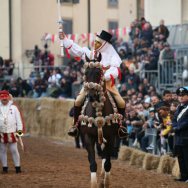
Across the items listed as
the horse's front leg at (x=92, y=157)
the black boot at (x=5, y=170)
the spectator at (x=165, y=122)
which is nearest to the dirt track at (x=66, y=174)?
the black boot at (x=5, y=170)

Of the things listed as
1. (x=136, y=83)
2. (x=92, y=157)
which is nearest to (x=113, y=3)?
(x=136, y=83)

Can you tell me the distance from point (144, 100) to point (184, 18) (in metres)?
10.3


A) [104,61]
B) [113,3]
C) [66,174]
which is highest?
[113,3]

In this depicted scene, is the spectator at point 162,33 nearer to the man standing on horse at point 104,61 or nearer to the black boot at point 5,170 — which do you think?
the black boot at point 5,170

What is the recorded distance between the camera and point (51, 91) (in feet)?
112

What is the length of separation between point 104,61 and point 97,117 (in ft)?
4.74

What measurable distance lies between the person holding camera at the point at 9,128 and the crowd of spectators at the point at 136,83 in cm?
340

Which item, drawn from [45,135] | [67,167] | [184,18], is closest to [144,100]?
[67,167]

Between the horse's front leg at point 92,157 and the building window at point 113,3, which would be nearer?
→ the horse's front leg at point 92,157

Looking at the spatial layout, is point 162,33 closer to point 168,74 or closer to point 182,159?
point 168,74

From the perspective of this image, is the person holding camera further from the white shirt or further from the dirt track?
the dirt track

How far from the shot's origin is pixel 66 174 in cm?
1969

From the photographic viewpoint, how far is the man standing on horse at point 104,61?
648 inches

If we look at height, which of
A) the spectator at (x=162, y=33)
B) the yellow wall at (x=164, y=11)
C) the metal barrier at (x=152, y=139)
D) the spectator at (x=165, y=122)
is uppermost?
the yellow wall at (x=164, y=11)
